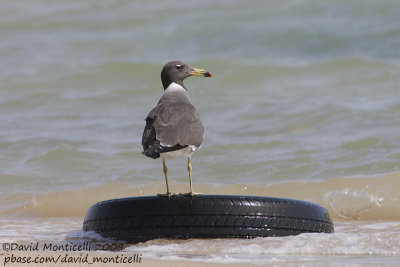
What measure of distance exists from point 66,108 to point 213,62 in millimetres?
3975

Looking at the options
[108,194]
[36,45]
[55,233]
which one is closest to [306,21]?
[36,45]

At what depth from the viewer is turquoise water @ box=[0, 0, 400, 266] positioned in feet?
29.5

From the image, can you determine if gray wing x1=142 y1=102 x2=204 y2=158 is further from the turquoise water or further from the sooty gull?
the turquoise water

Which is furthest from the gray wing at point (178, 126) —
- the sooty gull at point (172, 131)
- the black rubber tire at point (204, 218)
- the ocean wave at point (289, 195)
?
the ocean wave at point (289, 195)

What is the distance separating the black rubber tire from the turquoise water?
1.91ft

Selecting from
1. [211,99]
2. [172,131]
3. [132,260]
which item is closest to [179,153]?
[172,131]

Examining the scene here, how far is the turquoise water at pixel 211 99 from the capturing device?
29.5ft

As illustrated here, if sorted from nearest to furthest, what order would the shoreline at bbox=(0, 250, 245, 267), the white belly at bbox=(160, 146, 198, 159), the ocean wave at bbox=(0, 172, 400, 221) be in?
the shoreline at bbox=(0, 250, 245, 267) < the white belly at bbox=(160, 146, 198, 159) < the ocean wave at bbox=(0, 172, 400, 221)

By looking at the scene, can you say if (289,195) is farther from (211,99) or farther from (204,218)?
(211,99)

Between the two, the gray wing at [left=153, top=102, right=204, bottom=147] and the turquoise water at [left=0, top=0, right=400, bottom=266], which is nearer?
the gray wing at [left=153, top=102, right=204, bottom=147]

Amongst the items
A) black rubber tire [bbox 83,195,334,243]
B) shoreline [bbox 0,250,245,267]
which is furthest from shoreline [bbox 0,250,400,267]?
black rubber tire [bbox 83,195,334,243]

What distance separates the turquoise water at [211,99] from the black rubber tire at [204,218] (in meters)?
0.58

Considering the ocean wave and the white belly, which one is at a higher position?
the white belly

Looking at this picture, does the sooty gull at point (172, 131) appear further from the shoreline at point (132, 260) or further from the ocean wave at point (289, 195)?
the ocean wave at point (289, 195)
